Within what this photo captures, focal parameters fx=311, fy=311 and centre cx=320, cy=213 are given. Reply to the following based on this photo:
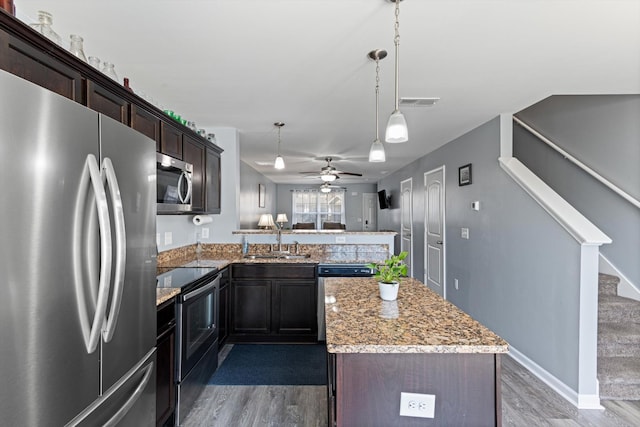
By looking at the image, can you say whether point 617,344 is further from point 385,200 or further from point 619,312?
point 385,200

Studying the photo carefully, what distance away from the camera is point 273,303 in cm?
325

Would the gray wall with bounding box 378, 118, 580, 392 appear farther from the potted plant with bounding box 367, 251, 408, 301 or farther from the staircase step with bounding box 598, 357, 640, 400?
the potted plant with bounding box 367, 251, 408, 301

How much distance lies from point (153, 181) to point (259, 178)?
607 cm

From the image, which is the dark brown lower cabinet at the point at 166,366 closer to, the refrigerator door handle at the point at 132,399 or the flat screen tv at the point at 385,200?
the refrigerator door handle at the point at 132,399

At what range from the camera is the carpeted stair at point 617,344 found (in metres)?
2.32

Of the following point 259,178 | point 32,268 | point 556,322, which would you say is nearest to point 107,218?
point 32,268

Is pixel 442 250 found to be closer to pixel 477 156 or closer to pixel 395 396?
pixel 477 156

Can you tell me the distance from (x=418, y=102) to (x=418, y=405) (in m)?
2.50

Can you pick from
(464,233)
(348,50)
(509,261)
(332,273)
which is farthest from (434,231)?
(348,50)

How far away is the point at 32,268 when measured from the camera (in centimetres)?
86

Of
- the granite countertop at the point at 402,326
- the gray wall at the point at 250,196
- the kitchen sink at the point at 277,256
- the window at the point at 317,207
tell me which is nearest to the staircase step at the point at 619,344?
the granite countertop at the point at 402,326

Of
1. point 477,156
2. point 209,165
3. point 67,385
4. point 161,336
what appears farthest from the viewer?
point 477,156

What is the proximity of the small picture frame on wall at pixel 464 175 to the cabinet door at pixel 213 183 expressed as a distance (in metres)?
3.04

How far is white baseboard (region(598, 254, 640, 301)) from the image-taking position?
2.96 meters
